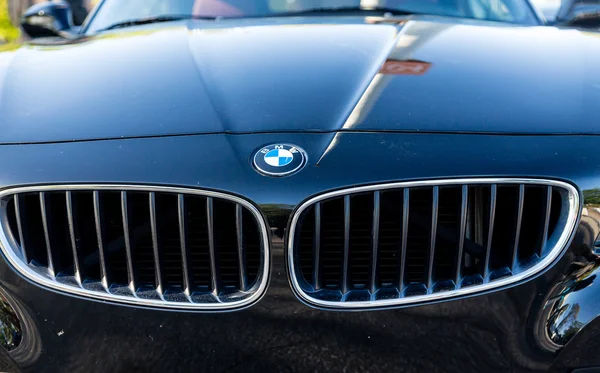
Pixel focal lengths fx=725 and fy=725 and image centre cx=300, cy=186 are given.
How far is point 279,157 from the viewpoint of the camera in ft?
5.45

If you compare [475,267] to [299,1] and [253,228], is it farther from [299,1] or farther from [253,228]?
[299,1]

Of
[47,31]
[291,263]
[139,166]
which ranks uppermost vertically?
[139,166]

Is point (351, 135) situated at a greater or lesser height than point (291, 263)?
greater

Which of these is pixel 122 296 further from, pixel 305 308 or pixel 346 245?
pixel 346 245

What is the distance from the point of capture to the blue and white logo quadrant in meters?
1.65

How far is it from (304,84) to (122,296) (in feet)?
2.41

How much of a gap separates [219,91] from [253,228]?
1.49 ft

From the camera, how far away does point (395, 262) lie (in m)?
1.68

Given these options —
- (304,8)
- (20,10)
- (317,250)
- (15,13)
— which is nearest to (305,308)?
(317,250)

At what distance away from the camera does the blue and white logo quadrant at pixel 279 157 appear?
1.65 metres

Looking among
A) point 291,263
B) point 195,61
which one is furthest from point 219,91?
point 291,263

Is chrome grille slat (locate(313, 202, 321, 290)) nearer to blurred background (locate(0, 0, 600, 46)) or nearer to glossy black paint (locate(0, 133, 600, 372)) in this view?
glossy black paint (locate(0, 133, 600, 372))

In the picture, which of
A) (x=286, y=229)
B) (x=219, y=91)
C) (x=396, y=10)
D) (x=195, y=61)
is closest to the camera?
(x=286, y=229)

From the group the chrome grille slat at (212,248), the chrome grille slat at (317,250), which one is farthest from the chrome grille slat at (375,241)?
the chrome grille slat at (212,248)
